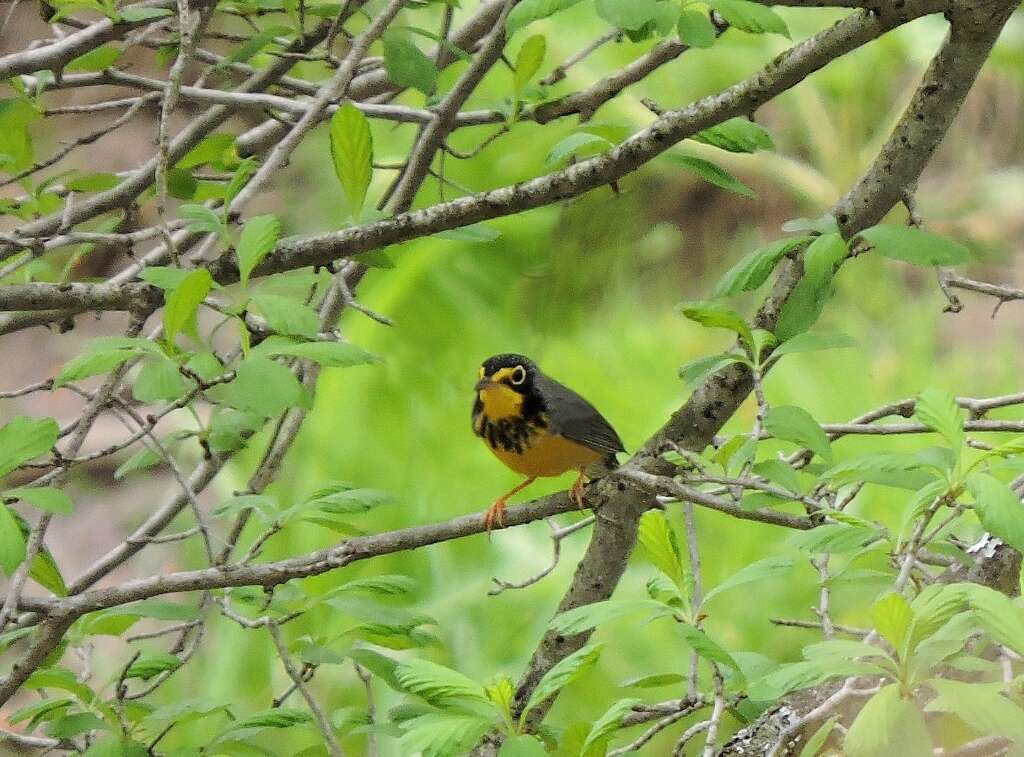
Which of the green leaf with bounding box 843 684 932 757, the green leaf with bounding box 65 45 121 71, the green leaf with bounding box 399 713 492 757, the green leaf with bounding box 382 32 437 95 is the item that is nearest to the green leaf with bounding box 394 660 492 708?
the green leaf with bounding box 399 713 492 757

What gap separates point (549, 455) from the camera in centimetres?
192

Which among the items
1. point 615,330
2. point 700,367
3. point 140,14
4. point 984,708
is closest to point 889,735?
point 984,708

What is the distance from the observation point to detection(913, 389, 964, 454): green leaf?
81cm

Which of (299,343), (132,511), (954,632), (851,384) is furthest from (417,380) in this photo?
(954,632)

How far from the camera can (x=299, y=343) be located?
101 cm

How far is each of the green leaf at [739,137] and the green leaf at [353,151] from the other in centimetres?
31

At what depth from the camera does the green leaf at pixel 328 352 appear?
95cm

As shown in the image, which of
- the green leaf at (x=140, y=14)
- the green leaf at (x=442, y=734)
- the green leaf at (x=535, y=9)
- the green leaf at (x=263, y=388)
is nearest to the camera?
the green leaf at (x=442, y=734)

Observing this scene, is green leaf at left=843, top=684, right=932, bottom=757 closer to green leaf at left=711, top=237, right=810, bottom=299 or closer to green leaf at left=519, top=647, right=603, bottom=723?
green leaf at left=519, top=647, right=603, bottom=723

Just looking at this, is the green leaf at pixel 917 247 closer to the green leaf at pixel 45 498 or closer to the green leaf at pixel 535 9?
the green leaf at pixel 535 9

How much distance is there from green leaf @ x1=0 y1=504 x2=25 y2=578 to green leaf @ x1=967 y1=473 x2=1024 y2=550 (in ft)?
2.25

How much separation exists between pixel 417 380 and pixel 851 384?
126 cm

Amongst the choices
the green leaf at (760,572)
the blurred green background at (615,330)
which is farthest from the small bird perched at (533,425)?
the green leaf at (760,572)

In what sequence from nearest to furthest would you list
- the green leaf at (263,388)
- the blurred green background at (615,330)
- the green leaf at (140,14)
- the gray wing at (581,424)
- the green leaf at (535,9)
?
1. the green leaf at (263,388)
2. the green leaf at (535,9)
3. the green leaf at (140,14)
4. the gray wing at (581,424)
5. the blurred green background at (615,330)
